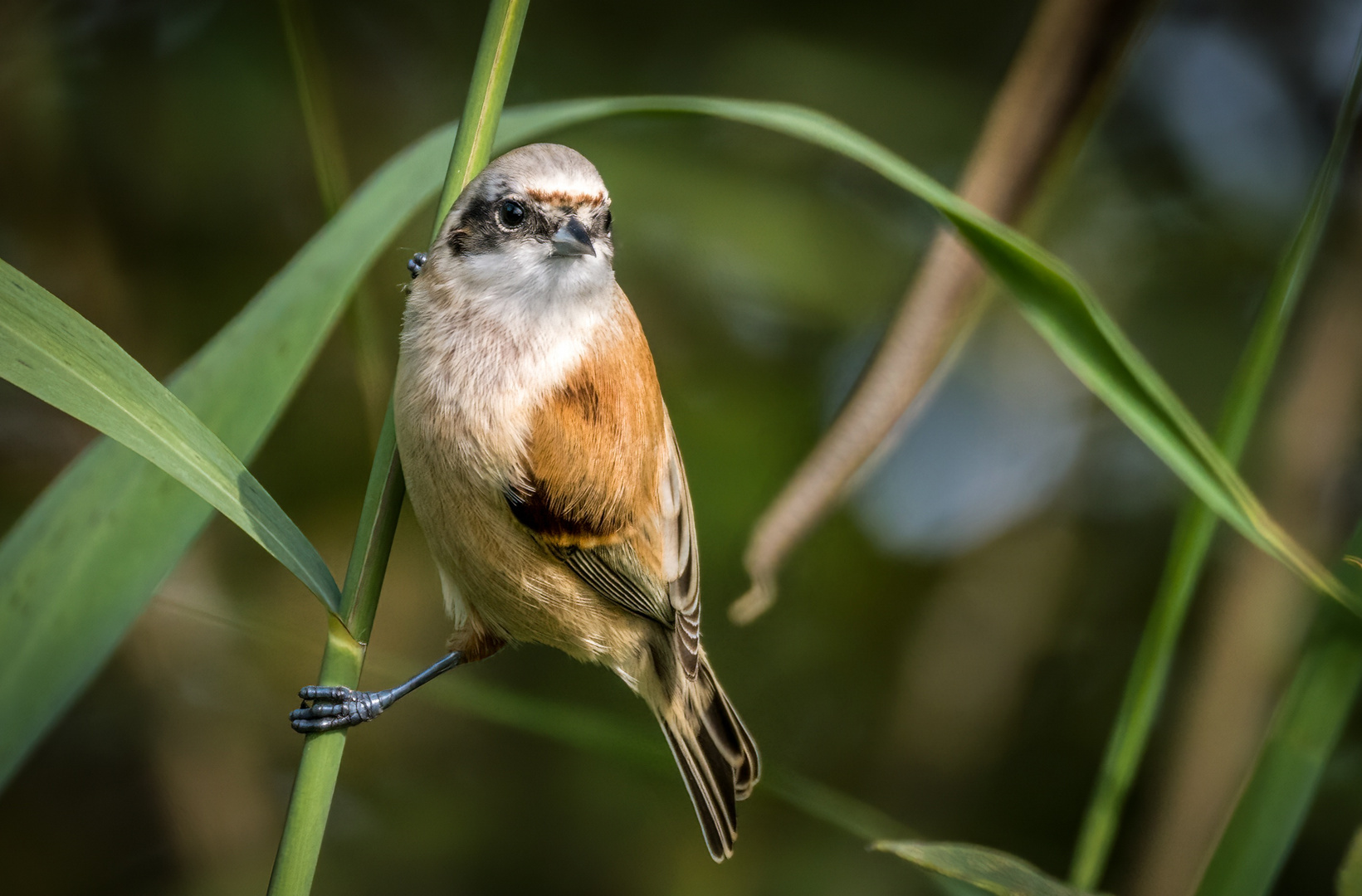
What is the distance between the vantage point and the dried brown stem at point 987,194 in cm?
171

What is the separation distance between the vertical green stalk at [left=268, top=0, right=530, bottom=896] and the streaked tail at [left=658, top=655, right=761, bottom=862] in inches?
38.5

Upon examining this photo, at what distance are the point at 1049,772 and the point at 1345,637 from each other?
2.08 meters

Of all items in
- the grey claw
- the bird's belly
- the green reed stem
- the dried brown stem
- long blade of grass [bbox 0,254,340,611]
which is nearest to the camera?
long blade of grass [bbox 0,254,340,611]

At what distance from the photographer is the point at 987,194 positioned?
5.85 feet

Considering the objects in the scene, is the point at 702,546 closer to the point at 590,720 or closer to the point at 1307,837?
the point at 590,720

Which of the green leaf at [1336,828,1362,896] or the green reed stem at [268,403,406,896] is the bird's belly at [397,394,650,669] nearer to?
the green reed stem at [268,403,406,896]

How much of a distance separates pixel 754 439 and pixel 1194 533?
154 centimetres

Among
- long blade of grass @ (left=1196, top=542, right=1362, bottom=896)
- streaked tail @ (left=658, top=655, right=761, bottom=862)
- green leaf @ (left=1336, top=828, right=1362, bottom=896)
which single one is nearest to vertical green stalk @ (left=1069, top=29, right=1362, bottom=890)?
long blade of grass @ (left=1196, top=542, right=1362, bottom=896)

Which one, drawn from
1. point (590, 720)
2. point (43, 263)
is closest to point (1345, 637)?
point (590, 720)

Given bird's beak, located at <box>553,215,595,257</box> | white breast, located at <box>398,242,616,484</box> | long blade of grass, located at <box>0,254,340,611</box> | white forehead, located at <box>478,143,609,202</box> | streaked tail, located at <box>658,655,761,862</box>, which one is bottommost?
streaked tail, located at <box>658,655,761,862</box>

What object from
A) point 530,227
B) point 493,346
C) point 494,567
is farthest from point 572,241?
point 494,567

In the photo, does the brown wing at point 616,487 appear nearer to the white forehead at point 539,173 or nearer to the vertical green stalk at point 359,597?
the white forehead at point 539,173

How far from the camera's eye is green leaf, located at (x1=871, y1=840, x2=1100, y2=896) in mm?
969

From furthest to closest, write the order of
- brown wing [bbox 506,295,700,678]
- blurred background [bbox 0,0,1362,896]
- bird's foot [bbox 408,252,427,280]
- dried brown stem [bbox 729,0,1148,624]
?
blurred background [bbox 0,0,1362,896], bird's foot [bbox 408,252,427,280], dried brown stem [bbox 729,0,1148,624], brown wing [bbox 506,295,700,678]
